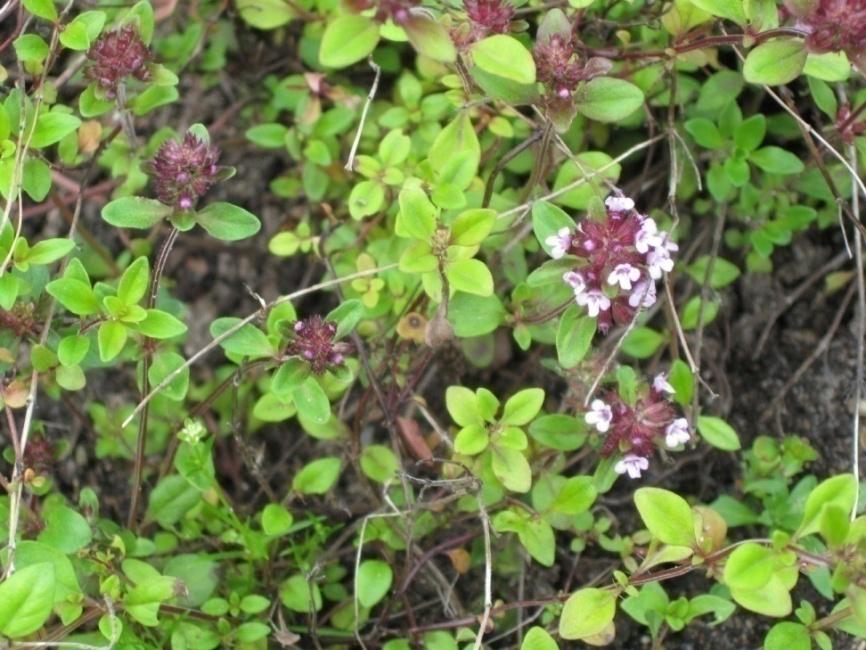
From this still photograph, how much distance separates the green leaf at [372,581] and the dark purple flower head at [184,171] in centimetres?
91

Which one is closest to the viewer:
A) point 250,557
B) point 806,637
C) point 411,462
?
point 806,637

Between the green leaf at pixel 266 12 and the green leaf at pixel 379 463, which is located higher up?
the green leaf at pixel 266 12

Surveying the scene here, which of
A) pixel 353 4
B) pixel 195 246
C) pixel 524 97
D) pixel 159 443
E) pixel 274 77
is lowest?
pixel 159 443

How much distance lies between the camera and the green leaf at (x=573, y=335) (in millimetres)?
1993

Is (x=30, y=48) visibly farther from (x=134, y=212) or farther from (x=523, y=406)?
(x=523, y=406)

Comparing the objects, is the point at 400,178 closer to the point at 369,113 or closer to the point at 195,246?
the point at 369,113

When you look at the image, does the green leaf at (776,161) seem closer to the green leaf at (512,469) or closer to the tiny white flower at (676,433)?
the tiny white flower at (676,433)

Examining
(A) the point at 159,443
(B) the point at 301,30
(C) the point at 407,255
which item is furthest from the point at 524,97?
(A) the point at 159,443

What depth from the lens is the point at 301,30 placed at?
3.01 metres

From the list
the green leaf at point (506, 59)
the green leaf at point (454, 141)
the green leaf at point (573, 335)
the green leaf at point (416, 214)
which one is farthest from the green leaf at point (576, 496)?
the green leaf at point (506, 59)

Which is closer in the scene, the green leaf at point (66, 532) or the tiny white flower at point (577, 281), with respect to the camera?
the tiny white flower at point (577, 281)

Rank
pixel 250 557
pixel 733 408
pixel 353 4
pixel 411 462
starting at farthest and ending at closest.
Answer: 1. pixel 733 408
2. pixel 411 462
3. pixel 250 557
4. pixel 353 4

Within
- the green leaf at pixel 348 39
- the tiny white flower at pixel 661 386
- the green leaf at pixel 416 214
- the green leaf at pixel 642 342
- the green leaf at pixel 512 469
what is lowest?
the green leaf at pixel 642 342

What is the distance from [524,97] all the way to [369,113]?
2.78 ft
